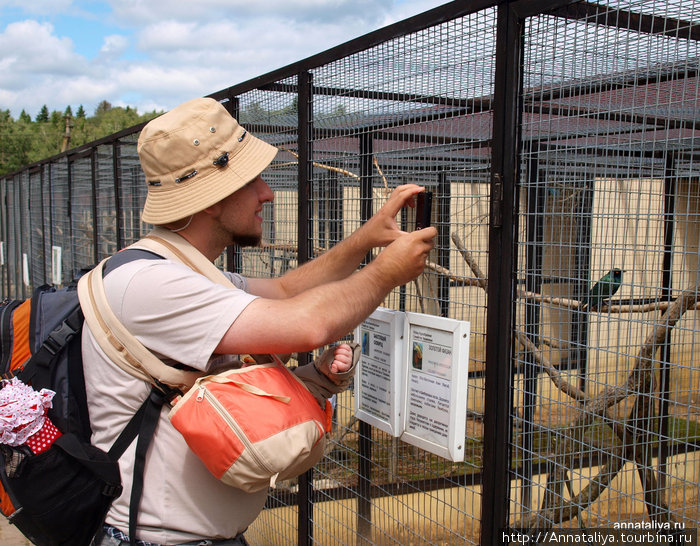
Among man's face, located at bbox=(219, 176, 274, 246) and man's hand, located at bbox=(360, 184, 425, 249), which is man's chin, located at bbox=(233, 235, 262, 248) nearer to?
man's face, located at bbox=(219, 176, 274, 246)

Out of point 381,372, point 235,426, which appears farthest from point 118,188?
point 235,426

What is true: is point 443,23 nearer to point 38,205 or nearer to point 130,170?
point 130,170

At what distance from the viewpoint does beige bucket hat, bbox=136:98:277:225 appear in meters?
1.95

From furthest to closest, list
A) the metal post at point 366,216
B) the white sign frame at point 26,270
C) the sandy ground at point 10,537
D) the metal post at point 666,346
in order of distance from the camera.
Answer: the white sign frame at point 26,270
the sandy ground at point 10,537
the metal post at point 366,216
the metal post at point 666,346

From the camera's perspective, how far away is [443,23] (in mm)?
2217

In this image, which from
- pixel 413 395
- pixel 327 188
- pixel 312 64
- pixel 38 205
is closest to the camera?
pixel 413 395

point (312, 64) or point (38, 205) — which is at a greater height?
point (312, 64)

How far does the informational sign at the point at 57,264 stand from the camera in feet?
24.0

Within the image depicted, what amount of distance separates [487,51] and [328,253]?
35.9 inches

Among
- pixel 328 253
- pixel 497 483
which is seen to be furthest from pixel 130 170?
pixel 497 483

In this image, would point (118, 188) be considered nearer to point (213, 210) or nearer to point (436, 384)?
point (213, 210)

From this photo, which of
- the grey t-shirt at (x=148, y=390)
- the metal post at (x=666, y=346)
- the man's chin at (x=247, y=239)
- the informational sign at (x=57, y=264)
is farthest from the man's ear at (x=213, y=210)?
the informational sign at (x=57, y=264)

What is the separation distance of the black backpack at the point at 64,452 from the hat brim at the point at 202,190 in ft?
0.46

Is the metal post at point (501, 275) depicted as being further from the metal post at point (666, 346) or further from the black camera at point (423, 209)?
the metal post at point (666, 346)
